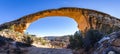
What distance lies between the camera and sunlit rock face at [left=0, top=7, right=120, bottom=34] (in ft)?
59.3

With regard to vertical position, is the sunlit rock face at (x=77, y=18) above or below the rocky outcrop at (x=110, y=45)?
above

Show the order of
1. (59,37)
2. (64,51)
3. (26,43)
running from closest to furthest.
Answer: (64,51) < (26,43) < (59,37)

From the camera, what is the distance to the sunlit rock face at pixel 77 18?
59.3 feet

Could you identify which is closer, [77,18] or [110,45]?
[110,45]

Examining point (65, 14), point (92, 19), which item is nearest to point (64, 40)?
point (65, 14)

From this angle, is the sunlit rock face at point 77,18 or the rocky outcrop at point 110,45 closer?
the rocky outcrop at point 110,45

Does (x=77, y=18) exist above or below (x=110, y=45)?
above

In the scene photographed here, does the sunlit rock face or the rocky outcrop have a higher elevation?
the sunlit rock face

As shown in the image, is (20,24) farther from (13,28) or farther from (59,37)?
(59,37)

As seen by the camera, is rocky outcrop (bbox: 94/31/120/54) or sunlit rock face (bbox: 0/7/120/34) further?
sunlit rock face (bbox: 0/7/120/34)

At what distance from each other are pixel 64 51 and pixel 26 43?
13.3 feet

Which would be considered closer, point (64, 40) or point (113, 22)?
point (113, 22)

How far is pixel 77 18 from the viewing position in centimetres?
2036

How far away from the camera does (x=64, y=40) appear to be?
91.9ft
